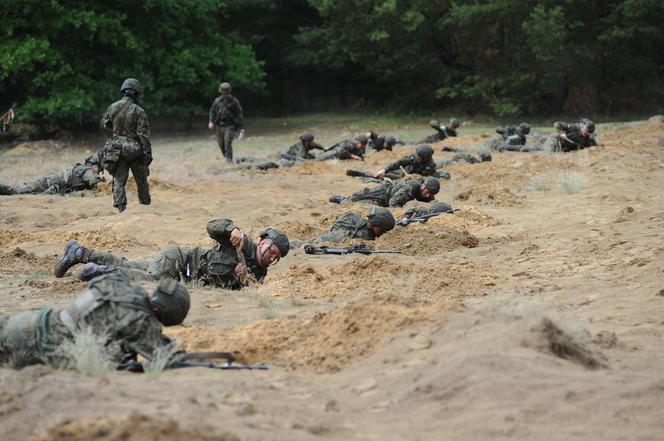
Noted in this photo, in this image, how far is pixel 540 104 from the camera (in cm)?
3619

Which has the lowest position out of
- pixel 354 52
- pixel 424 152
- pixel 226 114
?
pixel 424 152

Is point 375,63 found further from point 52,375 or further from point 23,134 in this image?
point 52,375

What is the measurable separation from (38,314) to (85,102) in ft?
77.9

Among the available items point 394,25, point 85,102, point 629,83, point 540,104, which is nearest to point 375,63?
point 394,25

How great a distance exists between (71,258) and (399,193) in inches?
268

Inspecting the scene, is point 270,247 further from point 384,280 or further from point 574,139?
point 574,139

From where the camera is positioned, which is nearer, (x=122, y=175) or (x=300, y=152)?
(x=122, y=175)

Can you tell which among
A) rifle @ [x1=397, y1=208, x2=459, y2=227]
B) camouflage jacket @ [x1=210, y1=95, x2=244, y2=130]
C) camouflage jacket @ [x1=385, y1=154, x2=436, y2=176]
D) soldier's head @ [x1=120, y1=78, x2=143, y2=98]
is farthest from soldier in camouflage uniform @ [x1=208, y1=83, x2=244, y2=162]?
rifle @ [x1=397, y1=208, x2=459, y2=227]

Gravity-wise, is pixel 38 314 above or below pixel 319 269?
above

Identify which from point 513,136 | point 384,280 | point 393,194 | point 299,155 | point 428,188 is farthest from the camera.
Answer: point 513,136

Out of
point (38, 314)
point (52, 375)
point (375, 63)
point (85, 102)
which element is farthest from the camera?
point (375, 63)

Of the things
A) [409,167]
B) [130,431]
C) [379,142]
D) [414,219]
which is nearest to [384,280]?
[414,219]

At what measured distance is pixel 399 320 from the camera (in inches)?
258

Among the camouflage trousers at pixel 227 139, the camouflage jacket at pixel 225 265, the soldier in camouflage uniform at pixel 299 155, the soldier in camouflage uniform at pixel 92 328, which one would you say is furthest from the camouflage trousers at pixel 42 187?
the soldier in camouflage uniform at pixel 92 328
